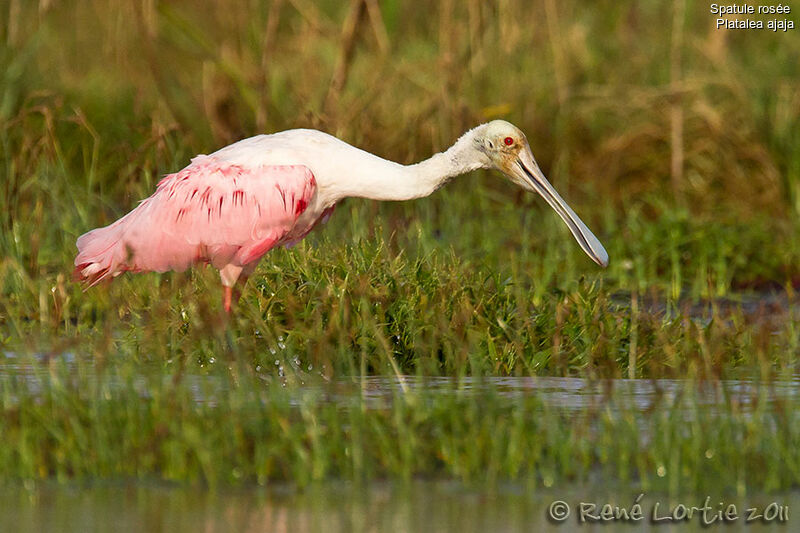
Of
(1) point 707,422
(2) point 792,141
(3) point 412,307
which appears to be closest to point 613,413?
(1) point 707,422

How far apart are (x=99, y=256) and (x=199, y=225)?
0.52 m

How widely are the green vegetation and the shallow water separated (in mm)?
111

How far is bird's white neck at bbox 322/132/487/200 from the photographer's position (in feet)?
24.0

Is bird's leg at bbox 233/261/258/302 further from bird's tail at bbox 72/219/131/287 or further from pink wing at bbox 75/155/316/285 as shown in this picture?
bird's tail at bbox 72/219/131/287

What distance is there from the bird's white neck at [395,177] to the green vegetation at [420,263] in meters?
0.25

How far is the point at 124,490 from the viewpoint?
4805 mm

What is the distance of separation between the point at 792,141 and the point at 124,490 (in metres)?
7.05

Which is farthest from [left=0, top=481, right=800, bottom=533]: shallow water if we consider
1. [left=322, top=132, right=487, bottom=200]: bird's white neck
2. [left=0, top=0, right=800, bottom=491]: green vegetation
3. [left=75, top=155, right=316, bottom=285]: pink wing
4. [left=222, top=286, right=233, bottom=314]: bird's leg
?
[left=75, top=155, right=316, bottom=285]: pink wing

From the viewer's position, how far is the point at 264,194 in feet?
24.5

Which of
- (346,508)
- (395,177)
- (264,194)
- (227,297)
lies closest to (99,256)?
(227,297)

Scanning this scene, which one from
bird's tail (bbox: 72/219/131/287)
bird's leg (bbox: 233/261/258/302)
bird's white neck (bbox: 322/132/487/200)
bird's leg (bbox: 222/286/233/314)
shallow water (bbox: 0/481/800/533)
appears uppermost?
bird's white neck (bbox: 322/132/487/200)

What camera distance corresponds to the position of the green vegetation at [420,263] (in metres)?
5.00

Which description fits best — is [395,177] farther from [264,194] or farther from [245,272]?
[245,272]

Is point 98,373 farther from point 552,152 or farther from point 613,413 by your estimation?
point 552,152
